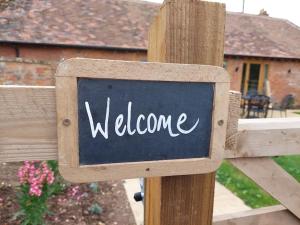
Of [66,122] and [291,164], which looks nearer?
[66,122]

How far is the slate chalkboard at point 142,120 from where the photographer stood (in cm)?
62

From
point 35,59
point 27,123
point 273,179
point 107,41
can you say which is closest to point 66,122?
point 27,123

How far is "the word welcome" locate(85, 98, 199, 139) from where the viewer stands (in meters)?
0.63

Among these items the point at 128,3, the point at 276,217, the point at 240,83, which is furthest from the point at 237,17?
the point at 276,217

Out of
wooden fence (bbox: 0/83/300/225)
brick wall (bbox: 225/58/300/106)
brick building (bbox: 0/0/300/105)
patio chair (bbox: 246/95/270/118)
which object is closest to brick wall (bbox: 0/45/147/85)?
brick building (bbox: 0/0/300/105)

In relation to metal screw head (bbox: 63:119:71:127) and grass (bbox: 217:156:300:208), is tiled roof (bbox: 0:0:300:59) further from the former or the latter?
metal screw head (bbox: 63:119:71:127)

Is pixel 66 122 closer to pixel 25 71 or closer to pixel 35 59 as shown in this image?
pixel 25 71

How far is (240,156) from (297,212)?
1.32ft

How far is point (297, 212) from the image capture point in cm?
106

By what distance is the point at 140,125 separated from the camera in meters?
0.66

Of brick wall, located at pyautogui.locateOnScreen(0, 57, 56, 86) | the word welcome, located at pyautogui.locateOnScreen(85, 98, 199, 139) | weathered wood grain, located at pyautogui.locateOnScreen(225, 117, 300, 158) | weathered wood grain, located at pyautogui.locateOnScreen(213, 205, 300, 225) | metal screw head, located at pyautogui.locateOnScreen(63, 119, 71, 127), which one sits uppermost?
metal screw head, located at pyautogui.locateOnScreen(63, 119, 71, 127)

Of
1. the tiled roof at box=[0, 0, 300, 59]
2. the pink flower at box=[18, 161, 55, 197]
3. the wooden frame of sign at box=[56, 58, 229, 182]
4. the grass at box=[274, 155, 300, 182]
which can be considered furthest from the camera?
the tiled roof at box=[0, 0, 300, 59]

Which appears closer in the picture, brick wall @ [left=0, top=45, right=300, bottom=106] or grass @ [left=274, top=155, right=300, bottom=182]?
grass @ [left=274, top=155, right=300, bottom=182]

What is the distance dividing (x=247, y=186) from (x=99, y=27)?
9.02 m
